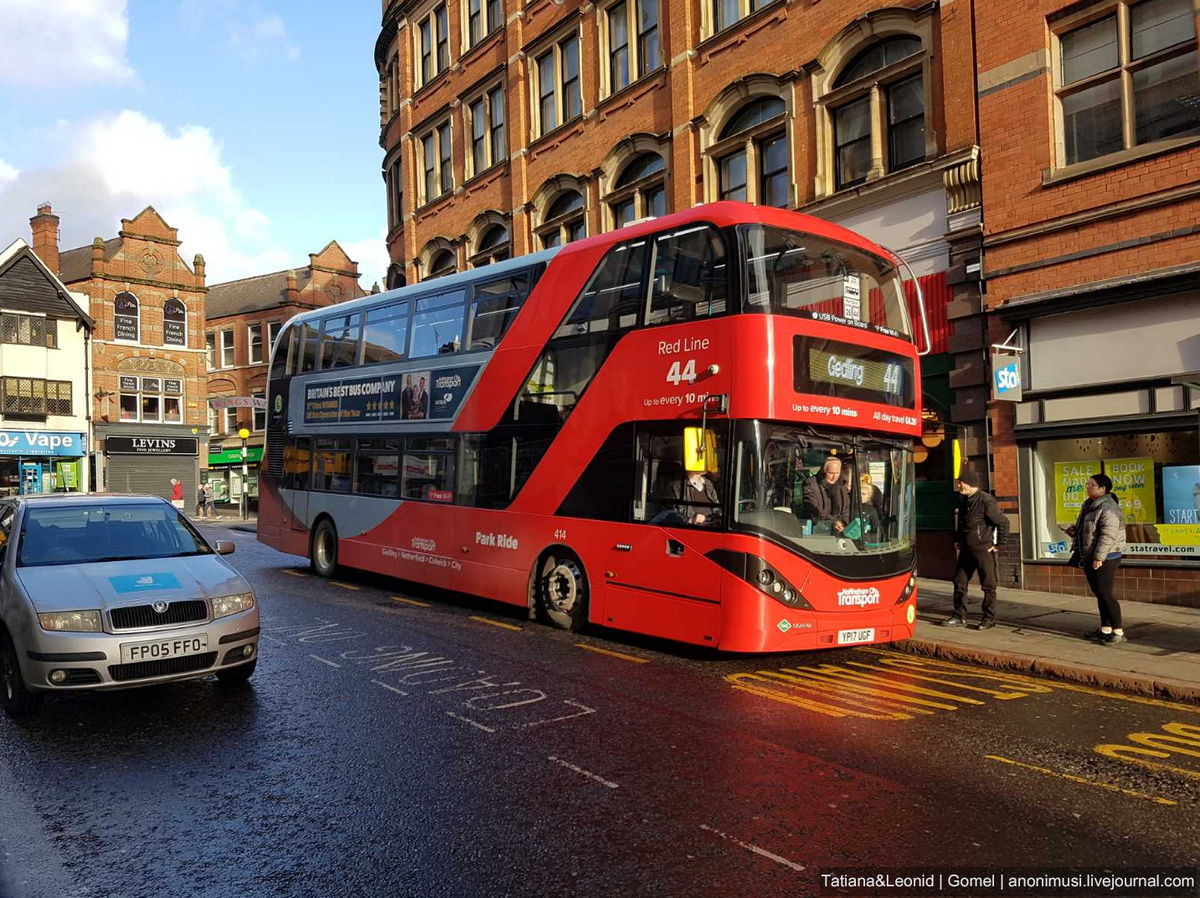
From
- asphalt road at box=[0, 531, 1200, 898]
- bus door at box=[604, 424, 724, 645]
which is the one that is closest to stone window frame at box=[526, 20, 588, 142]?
bus door at box=[604, 424, 724, 645]

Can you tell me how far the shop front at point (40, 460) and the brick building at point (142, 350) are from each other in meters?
1.03

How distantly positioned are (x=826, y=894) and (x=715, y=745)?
2.20 metres

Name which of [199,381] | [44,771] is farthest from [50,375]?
[44,771]

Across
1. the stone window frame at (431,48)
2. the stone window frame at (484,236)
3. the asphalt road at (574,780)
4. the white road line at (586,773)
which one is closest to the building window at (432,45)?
the stone window frame at (431,48)

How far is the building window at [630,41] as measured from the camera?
20.8m

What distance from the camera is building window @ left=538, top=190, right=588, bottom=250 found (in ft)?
74.2

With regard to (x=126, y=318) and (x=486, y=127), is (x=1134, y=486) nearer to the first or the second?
(x=486, y=127)

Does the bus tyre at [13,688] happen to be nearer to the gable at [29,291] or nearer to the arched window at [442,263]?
the arched window at [442,263]

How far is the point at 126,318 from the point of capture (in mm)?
47219

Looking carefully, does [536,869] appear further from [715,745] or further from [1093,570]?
[1093,570]

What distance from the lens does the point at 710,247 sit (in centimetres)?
877

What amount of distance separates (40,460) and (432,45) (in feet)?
92.6

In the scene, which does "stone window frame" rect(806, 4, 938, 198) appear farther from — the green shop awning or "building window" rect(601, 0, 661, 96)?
the green shop awning

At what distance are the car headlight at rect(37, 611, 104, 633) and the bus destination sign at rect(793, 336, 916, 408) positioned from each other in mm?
6064
